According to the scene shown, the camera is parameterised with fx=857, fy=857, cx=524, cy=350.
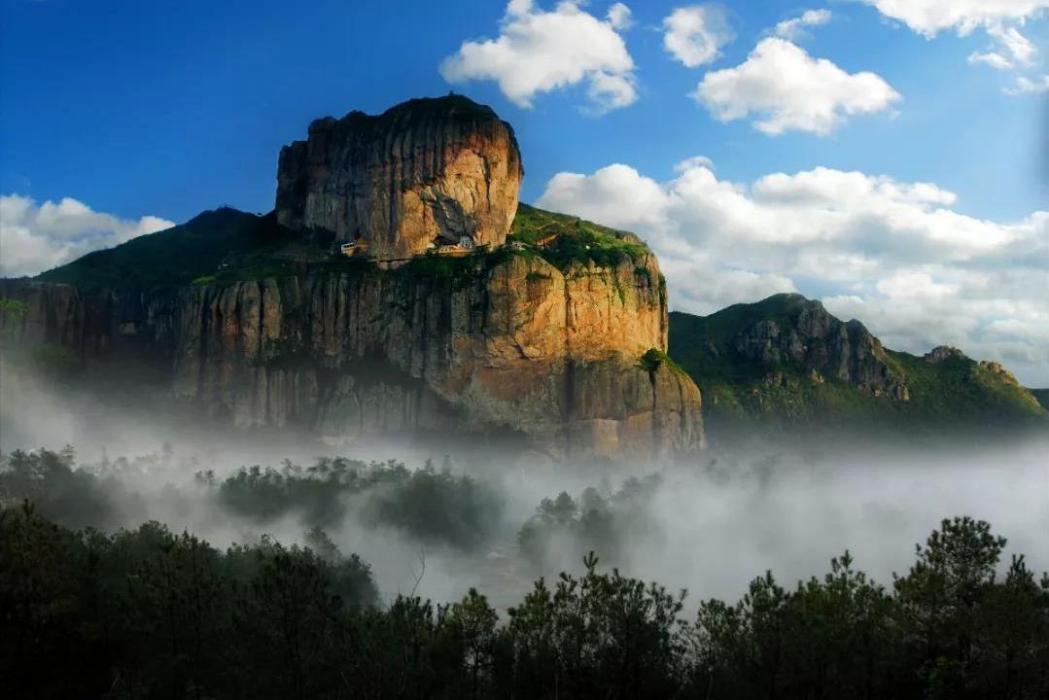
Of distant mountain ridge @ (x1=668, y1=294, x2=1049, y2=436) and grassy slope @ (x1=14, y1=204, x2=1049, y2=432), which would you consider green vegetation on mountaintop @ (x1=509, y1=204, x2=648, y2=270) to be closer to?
grassy slope @ (x1=14, y1=204, x2=1049, y2=432)

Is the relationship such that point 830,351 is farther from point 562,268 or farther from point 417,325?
point 417,325

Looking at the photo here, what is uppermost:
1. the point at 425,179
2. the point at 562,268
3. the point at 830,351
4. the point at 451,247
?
the point at 425,179

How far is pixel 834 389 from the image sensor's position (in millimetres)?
190000

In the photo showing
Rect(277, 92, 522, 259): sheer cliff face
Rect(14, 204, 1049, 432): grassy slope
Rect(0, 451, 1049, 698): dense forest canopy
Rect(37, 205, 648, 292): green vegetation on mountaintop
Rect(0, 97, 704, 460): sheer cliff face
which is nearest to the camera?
Rect(0, 451, 1049, 698): dense forest canopy

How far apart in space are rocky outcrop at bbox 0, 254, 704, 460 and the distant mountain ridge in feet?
180

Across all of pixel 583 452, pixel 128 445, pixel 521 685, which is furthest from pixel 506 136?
pixel 521 685

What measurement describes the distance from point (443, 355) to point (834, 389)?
103814 mm

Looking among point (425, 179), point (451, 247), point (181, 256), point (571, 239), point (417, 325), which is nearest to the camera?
point (417, 325)

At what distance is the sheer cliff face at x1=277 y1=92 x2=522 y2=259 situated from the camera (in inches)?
5340

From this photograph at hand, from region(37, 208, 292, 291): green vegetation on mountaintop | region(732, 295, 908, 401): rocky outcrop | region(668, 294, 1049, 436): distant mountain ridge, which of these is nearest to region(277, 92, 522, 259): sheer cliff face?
region(37, 208, 292, 291): green vegetation on mountaintop

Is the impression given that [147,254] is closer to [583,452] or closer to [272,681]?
[583,452]

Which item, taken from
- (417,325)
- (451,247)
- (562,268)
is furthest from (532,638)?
(451,247)

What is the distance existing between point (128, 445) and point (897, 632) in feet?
382

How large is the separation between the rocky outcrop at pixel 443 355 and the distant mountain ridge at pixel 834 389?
180ft
